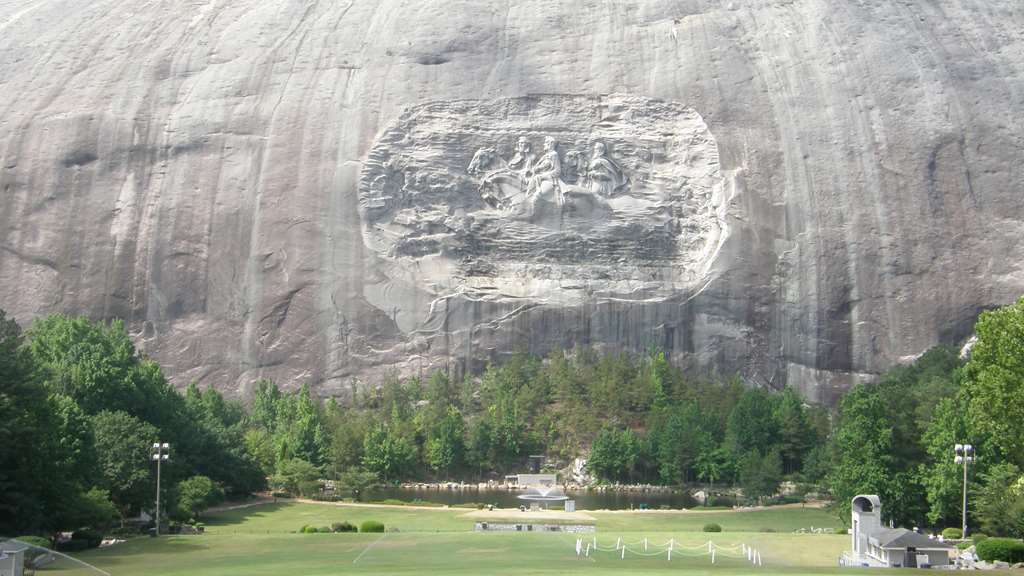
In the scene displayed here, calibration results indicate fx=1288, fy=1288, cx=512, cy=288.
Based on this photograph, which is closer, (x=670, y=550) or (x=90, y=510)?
(x=670, y=550)

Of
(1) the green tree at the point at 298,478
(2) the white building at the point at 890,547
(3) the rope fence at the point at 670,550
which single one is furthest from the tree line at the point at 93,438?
(2) the white building at the point at 890,547

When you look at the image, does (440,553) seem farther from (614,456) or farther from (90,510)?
(614,456)

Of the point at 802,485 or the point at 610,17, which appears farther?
the point at 610,17

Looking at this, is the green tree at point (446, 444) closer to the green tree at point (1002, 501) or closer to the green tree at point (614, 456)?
the green tree at point (614, 456)

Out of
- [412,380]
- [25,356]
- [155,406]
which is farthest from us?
[412,380]

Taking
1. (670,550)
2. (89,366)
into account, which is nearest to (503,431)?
(89,366)

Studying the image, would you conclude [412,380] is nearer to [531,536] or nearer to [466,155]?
[466,155]

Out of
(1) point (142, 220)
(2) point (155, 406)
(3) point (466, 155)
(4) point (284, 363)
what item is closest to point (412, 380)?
(4) point (284, 363)

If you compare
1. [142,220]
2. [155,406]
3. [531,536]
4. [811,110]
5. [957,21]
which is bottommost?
[531,536]
